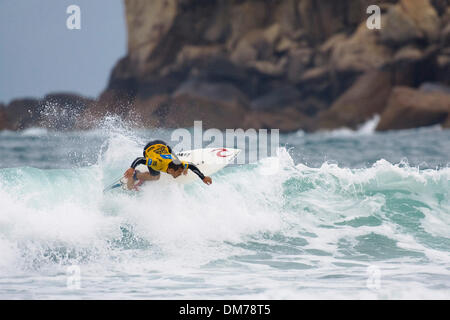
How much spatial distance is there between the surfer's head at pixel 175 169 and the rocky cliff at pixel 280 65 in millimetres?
28745

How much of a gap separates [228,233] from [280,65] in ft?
Answer: 137

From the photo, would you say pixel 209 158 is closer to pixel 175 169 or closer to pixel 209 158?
pixel 209 158

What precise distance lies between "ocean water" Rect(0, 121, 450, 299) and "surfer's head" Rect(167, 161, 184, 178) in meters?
0.67

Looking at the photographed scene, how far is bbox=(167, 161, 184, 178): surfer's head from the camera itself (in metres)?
8.56

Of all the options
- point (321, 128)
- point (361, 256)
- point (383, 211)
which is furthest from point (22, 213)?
point (321, 128)

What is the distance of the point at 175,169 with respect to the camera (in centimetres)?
863

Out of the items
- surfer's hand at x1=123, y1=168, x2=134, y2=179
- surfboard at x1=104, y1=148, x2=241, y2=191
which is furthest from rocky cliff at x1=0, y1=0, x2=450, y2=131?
surfer's hand at x1=123, y1=168, x2=134, y2=179

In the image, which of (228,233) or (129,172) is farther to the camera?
(228,233)

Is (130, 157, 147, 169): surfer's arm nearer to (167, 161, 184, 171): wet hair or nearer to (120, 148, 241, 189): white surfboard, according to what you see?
(167, 161, 184, 171): wet hair

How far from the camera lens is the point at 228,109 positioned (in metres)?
47.4

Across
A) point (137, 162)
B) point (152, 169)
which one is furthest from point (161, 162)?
point (152, 169)

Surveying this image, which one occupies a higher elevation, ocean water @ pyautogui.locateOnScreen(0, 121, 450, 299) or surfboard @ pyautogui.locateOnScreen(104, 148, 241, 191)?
surfboard @ pyautogui.locateOnScreen(104, 148, 241, 191)
